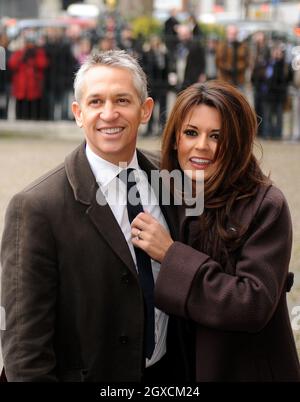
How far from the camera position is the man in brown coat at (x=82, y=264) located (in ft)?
8.18

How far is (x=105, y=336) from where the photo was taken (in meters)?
2.56

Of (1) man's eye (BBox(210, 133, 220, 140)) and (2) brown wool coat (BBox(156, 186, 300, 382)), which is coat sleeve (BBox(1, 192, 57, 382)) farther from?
(1) man's eye (BBox(210, 133, 220, 140))

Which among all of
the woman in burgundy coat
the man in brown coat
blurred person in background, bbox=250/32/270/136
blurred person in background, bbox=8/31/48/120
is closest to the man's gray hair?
the man in brown coat

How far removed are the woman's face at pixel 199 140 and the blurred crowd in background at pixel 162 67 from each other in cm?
1045

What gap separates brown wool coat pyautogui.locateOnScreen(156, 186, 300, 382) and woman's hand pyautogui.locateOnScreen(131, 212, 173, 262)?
0.11 feet

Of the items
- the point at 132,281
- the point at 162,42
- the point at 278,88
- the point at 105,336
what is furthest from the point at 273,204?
the point at 162,42

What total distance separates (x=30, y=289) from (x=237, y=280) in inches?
23.7

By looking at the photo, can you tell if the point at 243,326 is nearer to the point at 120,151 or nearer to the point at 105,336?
the point at 105,336

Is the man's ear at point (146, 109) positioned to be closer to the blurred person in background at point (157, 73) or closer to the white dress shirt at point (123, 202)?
the white dress shirt at point (123, 202)

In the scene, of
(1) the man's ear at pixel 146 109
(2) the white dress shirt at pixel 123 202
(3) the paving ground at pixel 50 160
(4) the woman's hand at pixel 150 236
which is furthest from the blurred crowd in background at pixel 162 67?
(4) the woman's hand at pixel 150 236

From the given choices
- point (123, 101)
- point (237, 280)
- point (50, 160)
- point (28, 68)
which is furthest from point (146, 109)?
point (28, 68)

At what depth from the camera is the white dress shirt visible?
2.63m

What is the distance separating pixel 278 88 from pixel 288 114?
28.7 inches

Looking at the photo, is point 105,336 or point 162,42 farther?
point 162,42
